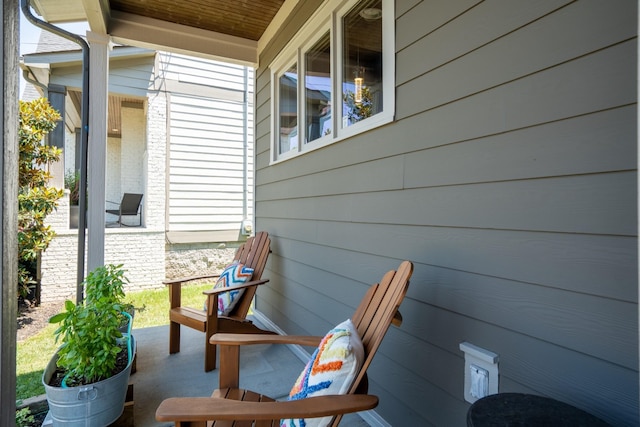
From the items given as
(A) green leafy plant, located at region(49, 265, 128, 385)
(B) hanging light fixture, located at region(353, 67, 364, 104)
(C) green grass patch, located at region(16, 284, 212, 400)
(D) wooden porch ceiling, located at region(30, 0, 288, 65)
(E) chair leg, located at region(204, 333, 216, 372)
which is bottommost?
(C) green grass patch, located at region(16, 284, 212, 400)

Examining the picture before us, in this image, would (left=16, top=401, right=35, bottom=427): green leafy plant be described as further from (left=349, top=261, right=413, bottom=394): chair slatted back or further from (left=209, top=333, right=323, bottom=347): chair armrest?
(left=349, top=261, right=413, bottom=394): chair slatted back

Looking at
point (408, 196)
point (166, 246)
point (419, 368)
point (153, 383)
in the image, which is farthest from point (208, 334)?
point (166, 246)

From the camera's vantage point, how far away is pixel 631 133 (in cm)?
91

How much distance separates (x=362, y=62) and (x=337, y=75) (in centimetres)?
27

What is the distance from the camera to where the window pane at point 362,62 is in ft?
6.55

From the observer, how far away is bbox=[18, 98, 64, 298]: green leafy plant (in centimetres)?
400

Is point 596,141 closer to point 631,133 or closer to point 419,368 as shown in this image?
point 631,133

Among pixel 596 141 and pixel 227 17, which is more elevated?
pixel 227 17

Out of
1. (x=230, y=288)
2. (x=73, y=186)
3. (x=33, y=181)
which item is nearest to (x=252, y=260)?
(x=230, y=288)

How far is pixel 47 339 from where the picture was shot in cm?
343

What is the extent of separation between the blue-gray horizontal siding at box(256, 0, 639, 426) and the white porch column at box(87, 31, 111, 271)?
221cm

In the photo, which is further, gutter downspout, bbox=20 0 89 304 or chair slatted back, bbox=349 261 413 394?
gutter downspout, bbox=20 0 89 304

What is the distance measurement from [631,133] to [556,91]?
25 cm

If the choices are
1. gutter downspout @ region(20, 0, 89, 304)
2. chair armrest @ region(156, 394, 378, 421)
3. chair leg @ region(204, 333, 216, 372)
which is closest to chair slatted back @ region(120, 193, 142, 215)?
gutter downspout @ region(20, 0, 89, 304)
